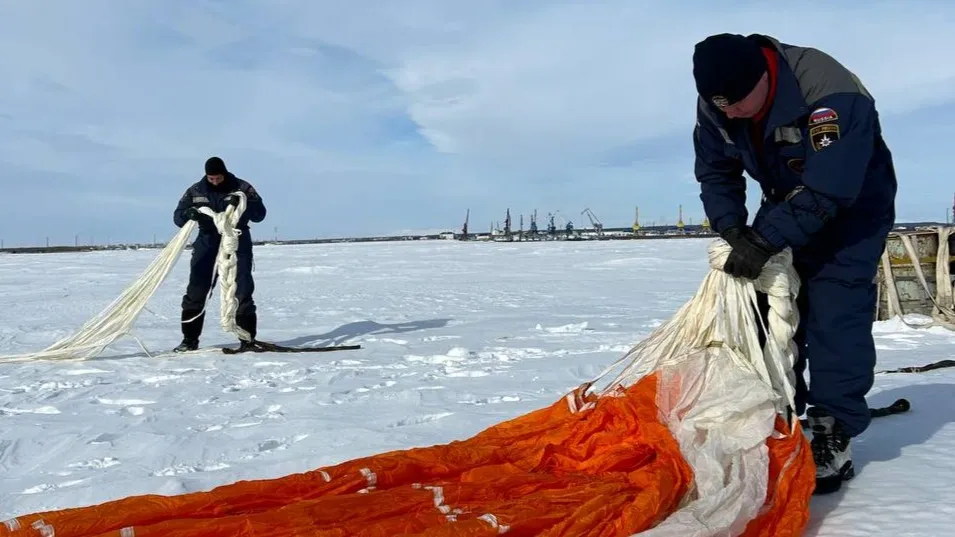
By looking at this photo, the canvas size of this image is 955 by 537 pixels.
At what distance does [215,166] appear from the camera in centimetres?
570

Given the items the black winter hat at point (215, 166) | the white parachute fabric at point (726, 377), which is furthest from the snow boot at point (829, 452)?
the black winter hat at point (215, 166)

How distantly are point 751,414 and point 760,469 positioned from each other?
Answer: 20 cm

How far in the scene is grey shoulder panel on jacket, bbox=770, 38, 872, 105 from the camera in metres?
2.02

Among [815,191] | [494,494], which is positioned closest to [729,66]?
[815,191]

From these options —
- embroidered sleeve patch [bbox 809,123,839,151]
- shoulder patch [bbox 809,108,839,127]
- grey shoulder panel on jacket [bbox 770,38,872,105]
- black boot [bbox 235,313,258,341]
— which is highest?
grey shoulder panel on jacket [bbox 770,38,872,105]

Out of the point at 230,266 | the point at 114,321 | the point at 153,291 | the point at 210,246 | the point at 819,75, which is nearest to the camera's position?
the point at 819,75

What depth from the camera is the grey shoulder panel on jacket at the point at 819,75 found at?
2.02 meters

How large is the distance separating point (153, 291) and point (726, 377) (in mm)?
4927

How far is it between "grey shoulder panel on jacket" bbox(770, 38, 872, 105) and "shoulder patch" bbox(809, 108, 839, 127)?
0.16 ft

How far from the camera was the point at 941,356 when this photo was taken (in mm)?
4812

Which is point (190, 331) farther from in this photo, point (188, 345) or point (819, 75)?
point (819, 75)

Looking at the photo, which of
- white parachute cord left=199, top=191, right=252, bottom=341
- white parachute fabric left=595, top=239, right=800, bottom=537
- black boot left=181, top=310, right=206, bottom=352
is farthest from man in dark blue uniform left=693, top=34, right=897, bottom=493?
black boot left=181, top=310, right=206, bottom=352

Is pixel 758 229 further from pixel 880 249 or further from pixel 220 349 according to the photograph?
pixel 220 349

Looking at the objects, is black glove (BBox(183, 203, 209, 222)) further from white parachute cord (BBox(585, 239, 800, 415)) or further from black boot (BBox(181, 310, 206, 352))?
white parachute cord (BBox(585, 239, 800, 415))
